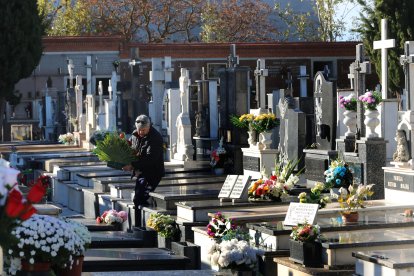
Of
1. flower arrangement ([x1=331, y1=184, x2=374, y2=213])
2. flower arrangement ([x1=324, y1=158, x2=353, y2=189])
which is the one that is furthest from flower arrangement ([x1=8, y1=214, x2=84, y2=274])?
flower arrangement ([x1=324, y1=158, x2=353, y2=189])

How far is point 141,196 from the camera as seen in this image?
15453 mm

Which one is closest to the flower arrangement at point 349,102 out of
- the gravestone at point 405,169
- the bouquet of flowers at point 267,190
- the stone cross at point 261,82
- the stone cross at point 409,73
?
the stone cross at point 409,73

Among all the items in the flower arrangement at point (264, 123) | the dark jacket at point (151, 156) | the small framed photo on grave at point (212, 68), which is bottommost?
the dark jacket at point (151, 156)

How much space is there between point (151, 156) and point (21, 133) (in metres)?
30.6

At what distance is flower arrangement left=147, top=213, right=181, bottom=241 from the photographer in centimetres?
1348

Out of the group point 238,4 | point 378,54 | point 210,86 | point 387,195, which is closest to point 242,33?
point 238,4

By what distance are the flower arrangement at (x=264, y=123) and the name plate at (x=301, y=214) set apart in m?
7.85

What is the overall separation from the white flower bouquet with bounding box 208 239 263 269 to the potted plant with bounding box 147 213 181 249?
8.79 ft

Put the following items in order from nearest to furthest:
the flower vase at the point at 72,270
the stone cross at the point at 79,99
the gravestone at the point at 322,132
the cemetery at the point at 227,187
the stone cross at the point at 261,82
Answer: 1. the flower vase at the point at 72,270
2. the cemetery at the point at 227,187
3. the gravestone at the point at 322,132
4. the stone cross at the point at 261,82
5. the stone cross at the point at 79,99

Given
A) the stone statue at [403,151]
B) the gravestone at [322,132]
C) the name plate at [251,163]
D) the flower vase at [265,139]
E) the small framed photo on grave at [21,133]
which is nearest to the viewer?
the stone statue at [403,151]

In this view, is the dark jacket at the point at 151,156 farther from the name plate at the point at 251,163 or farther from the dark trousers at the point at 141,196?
the name plate at the point at 251,163

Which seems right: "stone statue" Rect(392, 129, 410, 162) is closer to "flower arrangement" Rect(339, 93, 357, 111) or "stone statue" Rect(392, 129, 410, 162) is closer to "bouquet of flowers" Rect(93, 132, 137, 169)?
"flower arrangement" Rect(339, 93, 357, 111)

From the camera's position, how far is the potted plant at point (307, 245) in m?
10.5

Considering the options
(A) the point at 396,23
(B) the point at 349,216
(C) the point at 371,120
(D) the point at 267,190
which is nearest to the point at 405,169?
(C) the point at 371,120
